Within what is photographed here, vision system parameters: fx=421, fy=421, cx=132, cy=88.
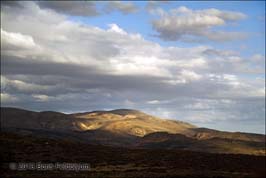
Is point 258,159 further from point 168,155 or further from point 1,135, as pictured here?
point 1,135

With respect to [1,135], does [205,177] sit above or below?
below

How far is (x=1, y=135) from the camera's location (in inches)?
3243

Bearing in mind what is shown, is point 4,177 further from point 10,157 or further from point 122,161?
point 122,161

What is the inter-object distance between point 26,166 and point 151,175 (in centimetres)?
1835

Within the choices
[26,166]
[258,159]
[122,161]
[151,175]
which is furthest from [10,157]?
[258,159]

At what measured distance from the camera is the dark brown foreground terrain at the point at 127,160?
184ft

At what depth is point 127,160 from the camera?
7044cm

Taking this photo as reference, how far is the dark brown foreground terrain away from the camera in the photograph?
5616 cm

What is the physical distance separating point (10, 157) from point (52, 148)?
45.9ft

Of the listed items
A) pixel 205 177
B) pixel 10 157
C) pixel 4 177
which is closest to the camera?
pixel 4 177

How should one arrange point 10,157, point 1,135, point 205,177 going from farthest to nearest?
point 1,135 < point 10,157 < point 205,177

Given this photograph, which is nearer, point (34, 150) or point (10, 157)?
point (10, 157)

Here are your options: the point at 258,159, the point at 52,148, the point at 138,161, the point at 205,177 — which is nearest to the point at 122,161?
the point at 138,161

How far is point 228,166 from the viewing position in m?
67.4
